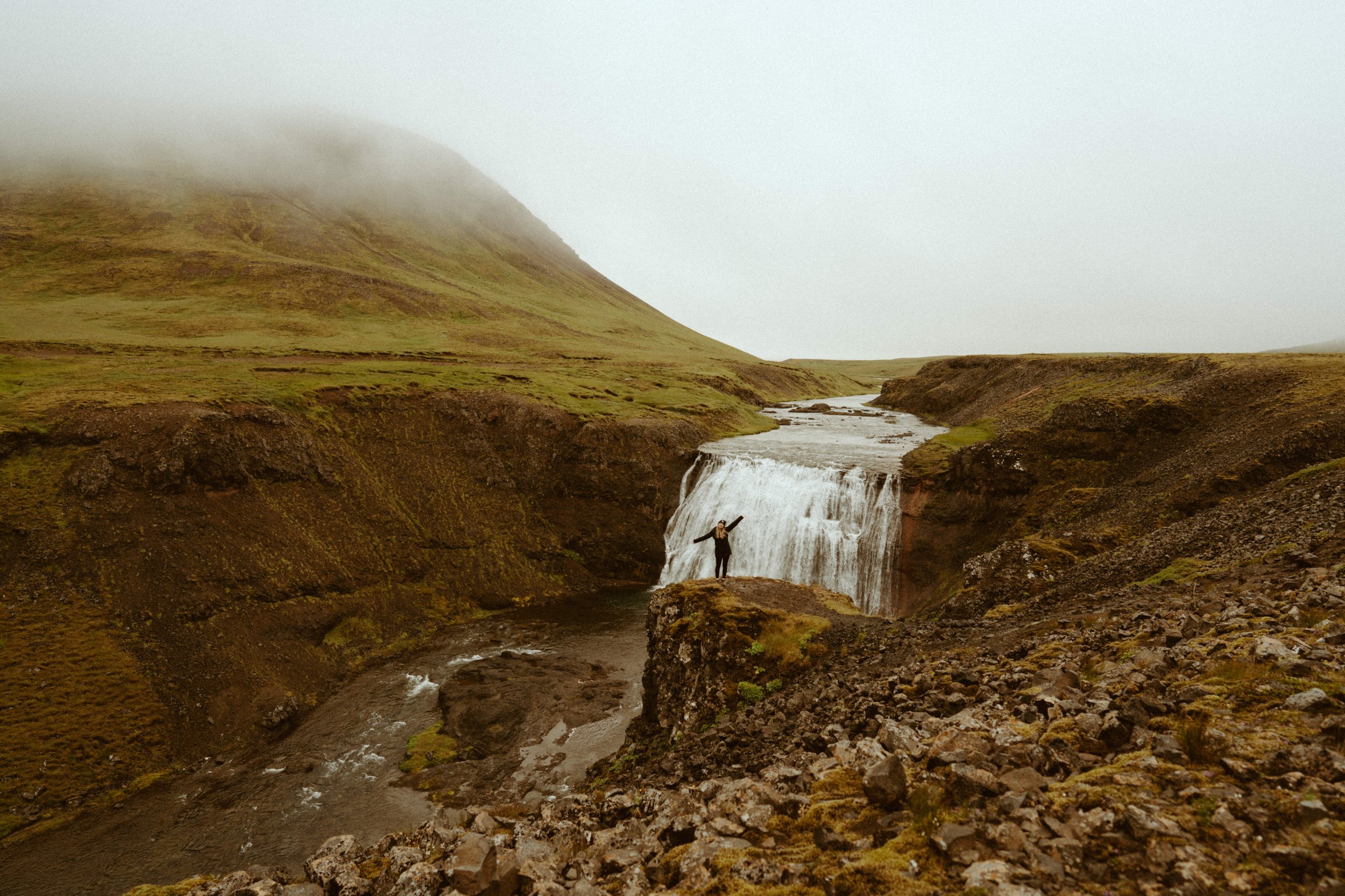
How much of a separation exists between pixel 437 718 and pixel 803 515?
20.2 meters

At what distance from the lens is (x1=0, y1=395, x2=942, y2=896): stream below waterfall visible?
47.5 ft

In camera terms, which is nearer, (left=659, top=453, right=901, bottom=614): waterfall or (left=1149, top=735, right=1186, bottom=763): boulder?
(left=1149, top=735, right=1186, bottom=763): boulder

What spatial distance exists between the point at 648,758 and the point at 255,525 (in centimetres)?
2375

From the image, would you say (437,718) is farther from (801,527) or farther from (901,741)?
(801,527)

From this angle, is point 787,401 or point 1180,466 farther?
point 787,401

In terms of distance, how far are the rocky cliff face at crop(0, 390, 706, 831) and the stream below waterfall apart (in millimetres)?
1642

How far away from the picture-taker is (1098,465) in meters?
24.5

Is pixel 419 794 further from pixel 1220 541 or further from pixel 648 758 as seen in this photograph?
pixel 1220 541

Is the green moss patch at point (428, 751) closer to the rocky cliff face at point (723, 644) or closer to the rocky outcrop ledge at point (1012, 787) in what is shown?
the rocky cliff face at point (723, 644)

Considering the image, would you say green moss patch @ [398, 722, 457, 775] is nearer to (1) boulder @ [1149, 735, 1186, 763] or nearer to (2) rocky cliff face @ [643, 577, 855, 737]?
(2) rocky cliff face @ [643, 577, 855, 737]

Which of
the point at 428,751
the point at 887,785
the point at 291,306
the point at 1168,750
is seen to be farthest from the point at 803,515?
the point at 291,306

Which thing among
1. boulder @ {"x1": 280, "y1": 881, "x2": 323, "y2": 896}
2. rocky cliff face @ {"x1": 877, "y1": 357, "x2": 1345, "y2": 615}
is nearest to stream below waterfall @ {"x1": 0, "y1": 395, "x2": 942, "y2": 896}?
rocky cliff face @ {"x1": 877, "y1": 357, "x2": 1345, "y2": 615}

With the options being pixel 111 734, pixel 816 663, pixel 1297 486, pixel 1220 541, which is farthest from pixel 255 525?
pixel 1297 486

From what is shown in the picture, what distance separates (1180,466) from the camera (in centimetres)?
2003
